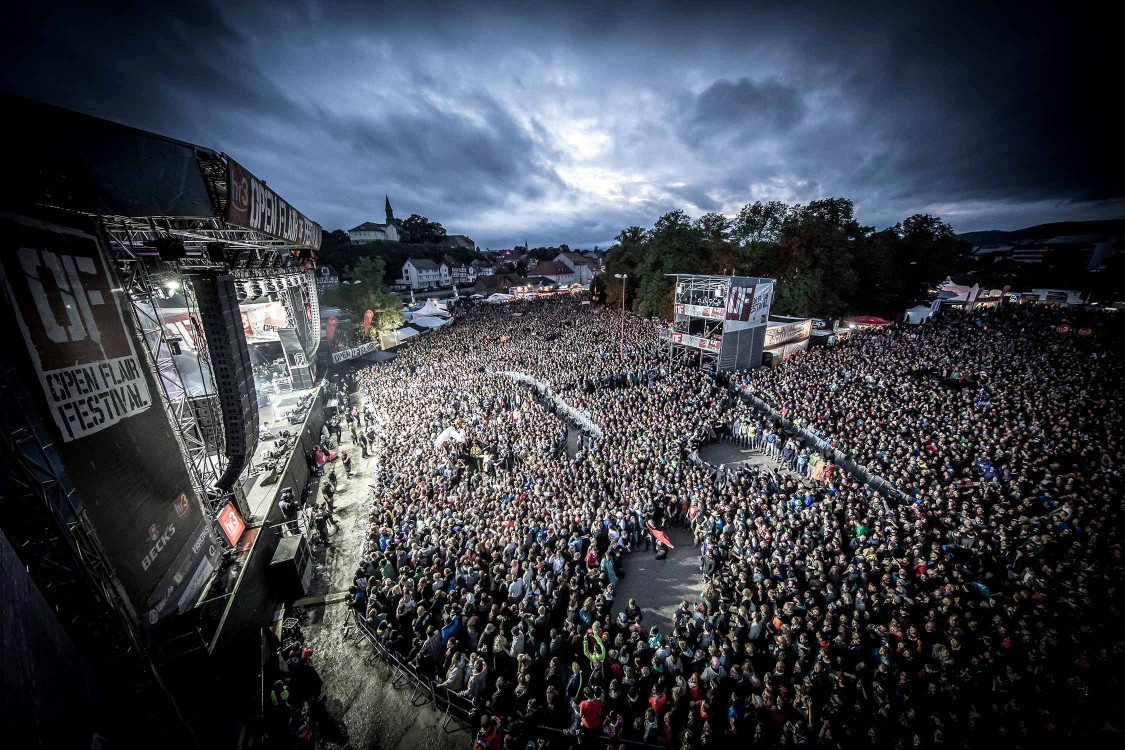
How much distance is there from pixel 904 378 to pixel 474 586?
19.5 metres

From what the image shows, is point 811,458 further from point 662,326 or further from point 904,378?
point 662,326

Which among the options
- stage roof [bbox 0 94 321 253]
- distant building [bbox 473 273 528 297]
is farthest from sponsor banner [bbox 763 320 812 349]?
distant building [bbox 473 273 528 297]

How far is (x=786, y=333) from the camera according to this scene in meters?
23.2

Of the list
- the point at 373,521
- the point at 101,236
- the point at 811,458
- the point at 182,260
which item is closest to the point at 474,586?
the point at 373,521

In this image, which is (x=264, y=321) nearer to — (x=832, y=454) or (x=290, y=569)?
(x=290, y=569)

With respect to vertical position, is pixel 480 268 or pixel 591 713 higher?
pixel 480 268

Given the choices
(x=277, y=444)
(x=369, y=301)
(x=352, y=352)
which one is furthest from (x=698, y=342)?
(x=369, y=301)

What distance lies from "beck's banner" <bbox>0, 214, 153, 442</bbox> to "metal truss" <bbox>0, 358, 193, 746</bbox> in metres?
0.70

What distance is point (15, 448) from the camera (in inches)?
139

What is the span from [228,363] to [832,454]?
56.3 feet

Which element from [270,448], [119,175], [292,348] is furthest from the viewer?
[292,348]

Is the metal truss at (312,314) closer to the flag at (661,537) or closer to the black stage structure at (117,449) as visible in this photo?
the black stage structure at (117,449)

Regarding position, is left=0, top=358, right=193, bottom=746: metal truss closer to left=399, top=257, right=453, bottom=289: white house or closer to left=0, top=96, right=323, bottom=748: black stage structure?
left=0, top=96, right=323, bottom=748: black stage structure

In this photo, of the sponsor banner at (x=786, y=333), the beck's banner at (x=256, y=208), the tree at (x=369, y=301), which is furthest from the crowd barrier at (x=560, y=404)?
the tree at (x=369, y=301)
